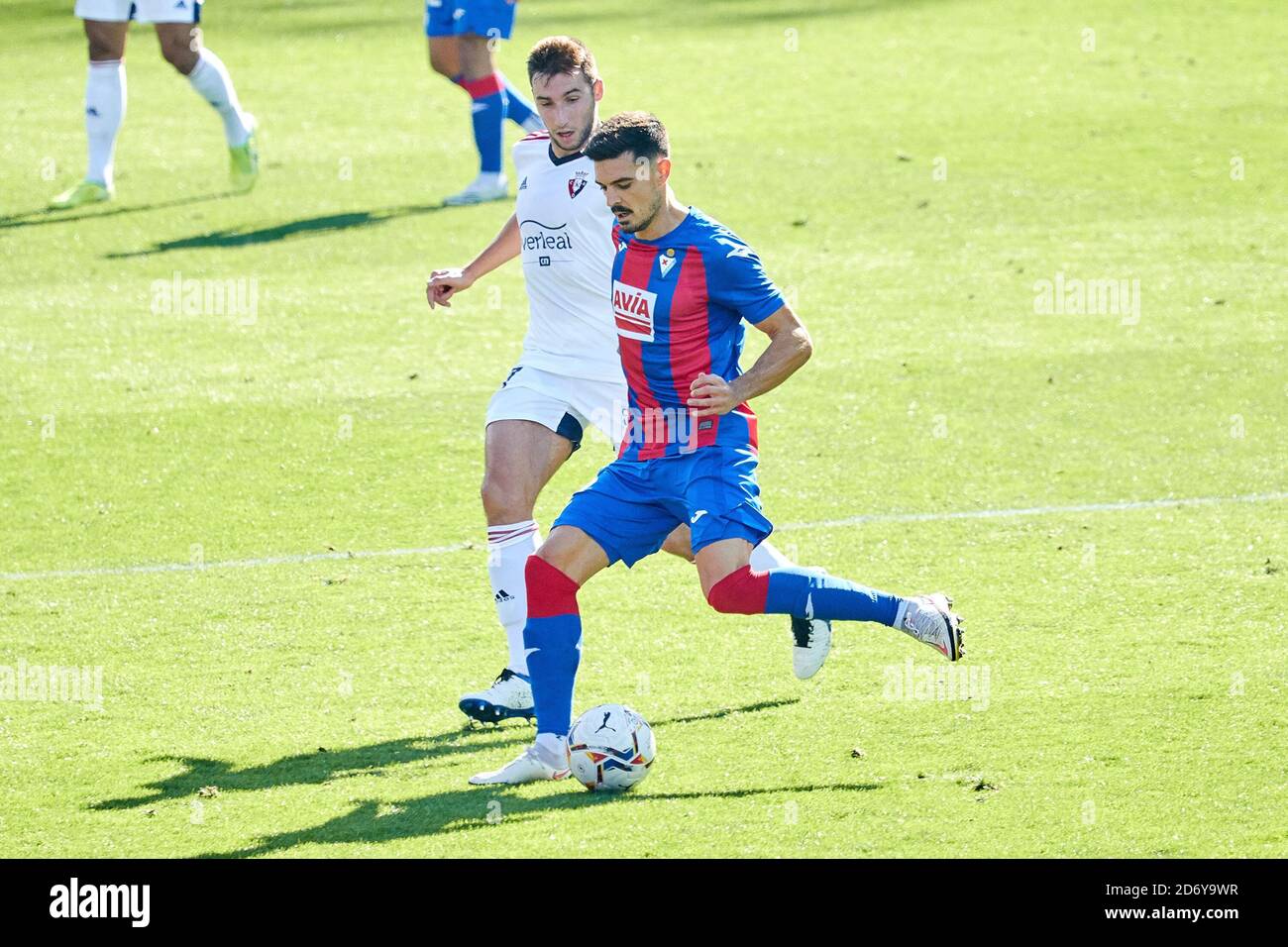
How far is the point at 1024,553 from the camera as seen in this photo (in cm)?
759

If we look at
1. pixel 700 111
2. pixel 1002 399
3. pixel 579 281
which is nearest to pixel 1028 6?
pixel 700 111

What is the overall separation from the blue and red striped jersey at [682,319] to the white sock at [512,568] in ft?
2.27

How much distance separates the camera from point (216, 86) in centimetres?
1337

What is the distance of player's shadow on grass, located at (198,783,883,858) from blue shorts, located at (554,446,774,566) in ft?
2.46

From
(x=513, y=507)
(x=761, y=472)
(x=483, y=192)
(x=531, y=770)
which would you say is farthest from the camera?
(x=483, y=192)

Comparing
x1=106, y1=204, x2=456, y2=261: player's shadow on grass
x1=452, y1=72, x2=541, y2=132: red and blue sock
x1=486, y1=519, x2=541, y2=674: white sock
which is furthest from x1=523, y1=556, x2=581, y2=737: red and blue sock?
x1=452, y1=72, x2=541, y2=132: red and blue sock

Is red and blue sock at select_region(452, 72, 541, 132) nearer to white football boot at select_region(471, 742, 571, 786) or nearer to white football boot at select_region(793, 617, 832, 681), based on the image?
white football boot at select_region(793, 617, 832, 681)

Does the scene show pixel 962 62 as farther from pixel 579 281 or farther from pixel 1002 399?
pixel 579 281

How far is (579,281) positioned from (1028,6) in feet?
49.3

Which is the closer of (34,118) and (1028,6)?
(34,118)

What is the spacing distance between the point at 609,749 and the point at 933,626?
3.59ft

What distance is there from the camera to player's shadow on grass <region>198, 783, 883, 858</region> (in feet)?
16.9

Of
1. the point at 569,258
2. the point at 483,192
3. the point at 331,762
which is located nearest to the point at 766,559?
the point at 569,258

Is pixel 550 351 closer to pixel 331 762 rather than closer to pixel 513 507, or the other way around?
pixel 513 507
